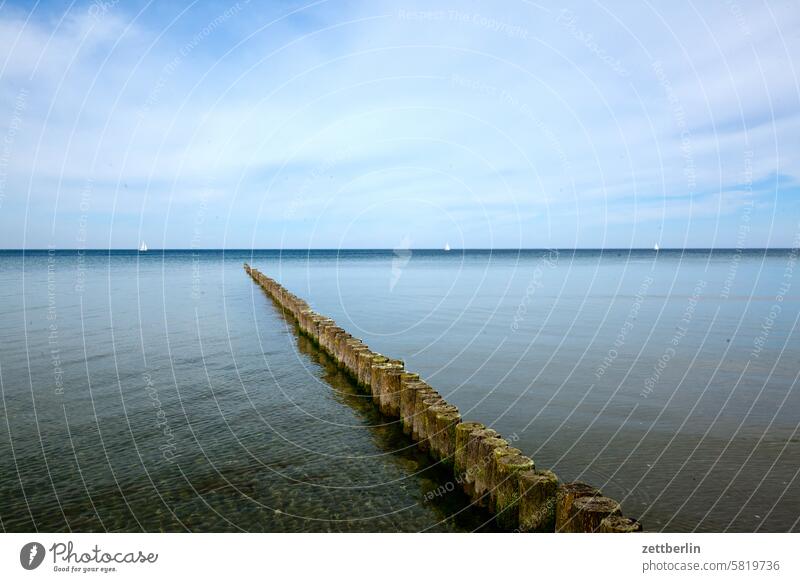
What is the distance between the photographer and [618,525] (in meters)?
4.75

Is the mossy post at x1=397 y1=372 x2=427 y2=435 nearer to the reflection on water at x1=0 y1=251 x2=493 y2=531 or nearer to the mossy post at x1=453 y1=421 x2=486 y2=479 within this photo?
the reflection on water at x1=0 y1=251 x2=493 y2=531

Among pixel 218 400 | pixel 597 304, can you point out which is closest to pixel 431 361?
pixel 218 400

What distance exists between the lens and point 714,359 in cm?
1443

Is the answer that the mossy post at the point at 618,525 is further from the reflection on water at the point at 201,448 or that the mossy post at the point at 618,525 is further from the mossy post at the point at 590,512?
the reflection on water at the point at 201,448

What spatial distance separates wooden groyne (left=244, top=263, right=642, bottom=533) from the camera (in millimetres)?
5086

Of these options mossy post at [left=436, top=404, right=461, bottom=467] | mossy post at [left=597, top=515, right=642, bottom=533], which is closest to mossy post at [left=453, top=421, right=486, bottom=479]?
mossy post at [left=436, top=404, right=461, bottom=467]

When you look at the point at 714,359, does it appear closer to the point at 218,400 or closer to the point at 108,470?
the point at 218,400

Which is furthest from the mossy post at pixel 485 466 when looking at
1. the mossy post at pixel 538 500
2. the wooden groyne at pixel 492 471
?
the mossy post at pixel 538 500

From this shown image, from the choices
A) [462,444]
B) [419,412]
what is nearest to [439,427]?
[462,444]

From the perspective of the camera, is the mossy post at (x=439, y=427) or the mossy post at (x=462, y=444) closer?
the mossy post at (x=462, y=444)

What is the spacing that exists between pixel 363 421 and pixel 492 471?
4218 mm

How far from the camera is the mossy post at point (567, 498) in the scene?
521 centimetres

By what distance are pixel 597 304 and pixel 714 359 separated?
13495 millimetres

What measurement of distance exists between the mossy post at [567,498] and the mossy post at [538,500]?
0.16 meters
